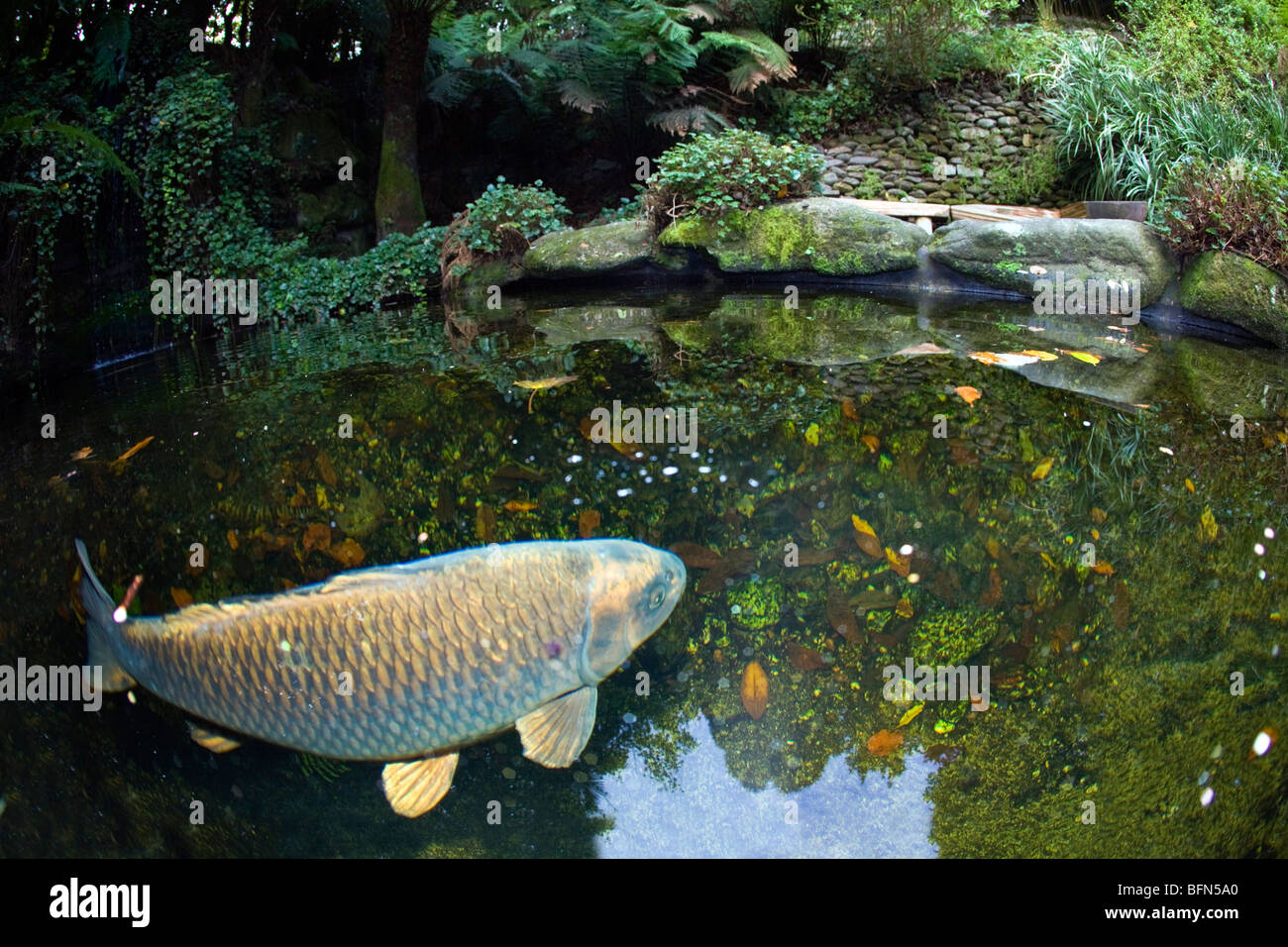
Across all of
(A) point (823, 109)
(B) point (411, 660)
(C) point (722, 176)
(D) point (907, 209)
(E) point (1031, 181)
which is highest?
(A) point (823, 109)

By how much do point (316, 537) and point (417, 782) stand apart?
3.00 feet

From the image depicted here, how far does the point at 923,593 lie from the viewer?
2098 millimetres

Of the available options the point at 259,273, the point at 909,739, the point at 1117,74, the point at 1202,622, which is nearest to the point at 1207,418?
the point at 1202,622

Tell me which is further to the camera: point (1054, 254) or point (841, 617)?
point (1054, 254)

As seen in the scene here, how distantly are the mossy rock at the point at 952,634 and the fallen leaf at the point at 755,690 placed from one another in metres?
0.37

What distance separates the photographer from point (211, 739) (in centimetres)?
160

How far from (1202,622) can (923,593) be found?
70 cm

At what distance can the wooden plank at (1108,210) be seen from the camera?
20.8ft

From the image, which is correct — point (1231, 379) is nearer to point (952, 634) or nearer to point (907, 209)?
point (952, 634)

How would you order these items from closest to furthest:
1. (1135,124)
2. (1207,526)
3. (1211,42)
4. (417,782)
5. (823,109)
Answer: (417,782)
(1207,526)
(1135,124)
(1211,42)
(823,109)

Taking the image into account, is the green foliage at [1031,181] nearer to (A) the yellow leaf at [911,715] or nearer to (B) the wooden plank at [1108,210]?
(B) the wooden plank at [1108,210]

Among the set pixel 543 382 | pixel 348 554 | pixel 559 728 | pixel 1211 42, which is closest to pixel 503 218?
pixel 543 382

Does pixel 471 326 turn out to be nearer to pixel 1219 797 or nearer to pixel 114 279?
pixel 114 279

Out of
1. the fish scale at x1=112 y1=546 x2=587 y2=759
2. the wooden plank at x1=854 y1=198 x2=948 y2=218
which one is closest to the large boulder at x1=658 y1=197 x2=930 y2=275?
the wooden plank at x1=854 y1=198 x2=948 y2=218
